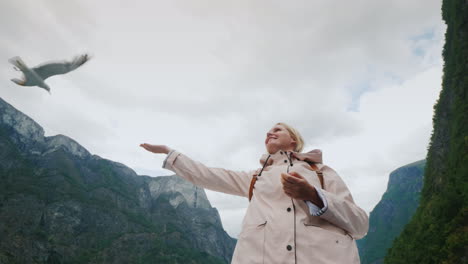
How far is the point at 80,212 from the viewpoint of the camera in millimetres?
102812

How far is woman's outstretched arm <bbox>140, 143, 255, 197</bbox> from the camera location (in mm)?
3158

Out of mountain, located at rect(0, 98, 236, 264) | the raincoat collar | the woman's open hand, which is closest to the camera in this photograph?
the raincoat collar

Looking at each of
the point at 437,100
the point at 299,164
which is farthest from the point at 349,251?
the point at 437,100

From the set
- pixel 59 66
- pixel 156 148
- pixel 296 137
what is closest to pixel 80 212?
pixel 59 66

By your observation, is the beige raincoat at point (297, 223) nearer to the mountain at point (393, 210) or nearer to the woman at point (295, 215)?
the woman at point (295, 215)

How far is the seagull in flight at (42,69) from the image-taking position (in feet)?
27.6

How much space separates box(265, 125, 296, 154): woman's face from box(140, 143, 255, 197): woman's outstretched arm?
0.33m

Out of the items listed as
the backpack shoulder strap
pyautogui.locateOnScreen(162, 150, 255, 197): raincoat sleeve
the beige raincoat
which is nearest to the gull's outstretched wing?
pyautogui.locateOnScreen(162, 150, 255, 197): raincoat sleeve

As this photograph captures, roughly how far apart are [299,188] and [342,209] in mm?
419

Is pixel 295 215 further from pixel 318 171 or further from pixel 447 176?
pixel 447 176

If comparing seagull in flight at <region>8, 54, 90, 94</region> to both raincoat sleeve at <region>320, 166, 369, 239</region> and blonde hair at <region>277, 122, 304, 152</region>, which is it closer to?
blonde hair at <region>277, 122, 304, 152</region>

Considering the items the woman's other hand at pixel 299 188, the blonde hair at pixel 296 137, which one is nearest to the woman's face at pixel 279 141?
the blonde hair at pixel 296 137

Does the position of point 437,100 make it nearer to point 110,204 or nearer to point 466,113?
point 466,113

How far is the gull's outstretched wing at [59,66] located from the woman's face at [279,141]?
22.1 feet
